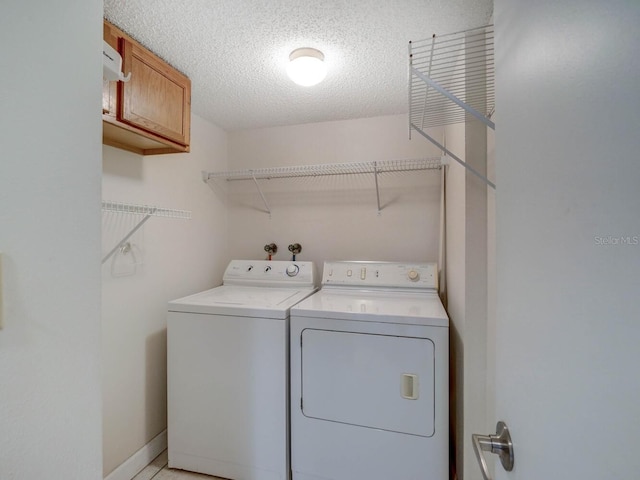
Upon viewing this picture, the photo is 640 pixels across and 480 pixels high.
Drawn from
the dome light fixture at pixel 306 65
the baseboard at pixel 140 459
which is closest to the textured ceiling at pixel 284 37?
the dome light fixture at pixel 306 65

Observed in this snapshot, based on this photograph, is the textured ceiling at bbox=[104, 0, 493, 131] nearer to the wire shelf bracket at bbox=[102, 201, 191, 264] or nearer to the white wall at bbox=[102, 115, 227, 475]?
the white wall at bbox=[102, 115, 227, 475]

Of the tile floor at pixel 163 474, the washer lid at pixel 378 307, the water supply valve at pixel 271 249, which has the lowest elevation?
the tile floor at pixel 163 474

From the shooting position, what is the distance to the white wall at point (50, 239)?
1.83 feet

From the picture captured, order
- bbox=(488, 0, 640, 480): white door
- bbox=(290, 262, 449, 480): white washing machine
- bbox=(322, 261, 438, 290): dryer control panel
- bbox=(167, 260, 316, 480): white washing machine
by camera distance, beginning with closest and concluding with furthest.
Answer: bbox=(488, 0, 640, 480): white door < bbox=(290, 262, 449, 480): white washing machine < bbox=(167, 260, 316, 480): white washing machine < bbox=(322, 261, 438, 290): dryer control panel

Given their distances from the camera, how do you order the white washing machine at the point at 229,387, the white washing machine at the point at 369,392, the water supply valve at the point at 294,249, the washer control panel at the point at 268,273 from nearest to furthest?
1. the white washing machine at the point at 369,392
2. the white washing machine at the point at 229,387
3. the washer control panel at the point at 268,273
4. the water supply valve at the point at 294,249

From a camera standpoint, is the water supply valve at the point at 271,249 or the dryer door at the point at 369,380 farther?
the water supply valve at the point at 271,249

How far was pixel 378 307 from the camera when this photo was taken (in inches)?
66.2

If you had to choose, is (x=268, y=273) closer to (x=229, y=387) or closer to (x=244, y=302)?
(x=244, y=302)

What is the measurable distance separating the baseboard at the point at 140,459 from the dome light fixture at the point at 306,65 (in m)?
2.48

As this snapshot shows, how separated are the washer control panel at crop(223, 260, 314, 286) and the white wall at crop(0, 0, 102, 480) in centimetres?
160

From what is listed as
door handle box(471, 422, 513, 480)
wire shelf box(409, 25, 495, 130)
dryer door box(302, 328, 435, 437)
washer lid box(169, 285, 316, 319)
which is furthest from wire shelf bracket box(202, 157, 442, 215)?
door handle box(471, 422, 513, 480)

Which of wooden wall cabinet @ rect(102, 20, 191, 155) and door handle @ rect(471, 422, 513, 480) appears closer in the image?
door handle @ rect(471, 422, 513, 480)

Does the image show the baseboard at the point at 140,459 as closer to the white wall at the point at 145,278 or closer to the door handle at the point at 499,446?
the white wall at the point at 145,278

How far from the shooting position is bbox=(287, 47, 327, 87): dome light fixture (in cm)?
151
